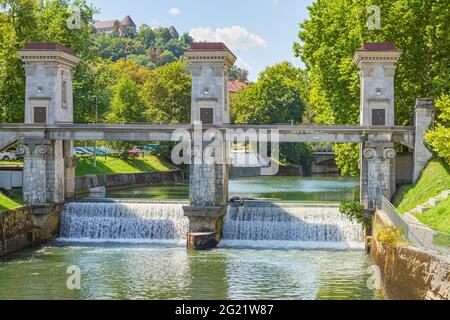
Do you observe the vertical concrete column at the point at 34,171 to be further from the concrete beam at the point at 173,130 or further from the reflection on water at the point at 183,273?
the reflection on water at the point at 183,273

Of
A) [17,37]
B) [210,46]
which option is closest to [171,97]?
[17,37]

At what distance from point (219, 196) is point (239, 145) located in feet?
228

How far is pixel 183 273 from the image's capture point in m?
33.8

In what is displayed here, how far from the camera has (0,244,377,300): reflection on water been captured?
29797 mm

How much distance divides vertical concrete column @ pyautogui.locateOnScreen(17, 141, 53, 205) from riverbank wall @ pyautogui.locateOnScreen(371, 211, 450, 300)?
2222 cm

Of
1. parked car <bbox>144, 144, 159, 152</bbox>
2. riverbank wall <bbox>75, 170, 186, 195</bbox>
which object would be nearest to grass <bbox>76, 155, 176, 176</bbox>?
riverbank wall <bbox>75, 170, 186, 195</bbox>

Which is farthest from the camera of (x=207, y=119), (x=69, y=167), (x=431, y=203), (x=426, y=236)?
(x=69, y=167)

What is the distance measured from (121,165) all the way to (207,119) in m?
36.7

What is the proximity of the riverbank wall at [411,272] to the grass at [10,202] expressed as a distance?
21522 millimetres

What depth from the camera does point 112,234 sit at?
4403 centimetres

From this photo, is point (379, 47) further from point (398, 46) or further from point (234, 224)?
point (234, 224)
